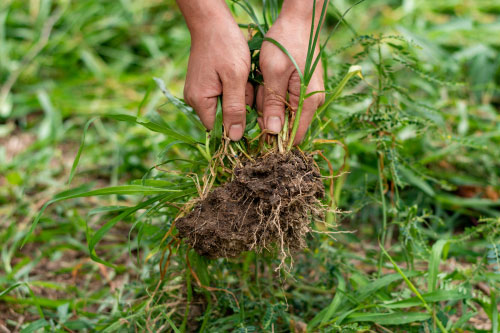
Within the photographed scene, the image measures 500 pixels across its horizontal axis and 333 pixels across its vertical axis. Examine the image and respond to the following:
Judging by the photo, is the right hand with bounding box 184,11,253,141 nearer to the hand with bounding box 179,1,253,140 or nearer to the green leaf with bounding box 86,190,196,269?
the hand with bounding box 179,1,253,140

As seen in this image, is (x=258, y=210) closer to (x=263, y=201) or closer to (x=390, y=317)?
(x=263, y=201)

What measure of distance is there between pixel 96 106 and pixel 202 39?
70.8 inches

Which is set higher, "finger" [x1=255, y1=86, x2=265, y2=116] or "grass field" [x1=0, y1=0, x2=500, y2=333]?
"finger" [x1=255, y1=86, x2=265, y2=116]

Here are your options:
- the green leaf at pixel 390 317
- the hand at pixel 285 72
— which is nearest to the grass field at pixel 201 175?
the green leaf at pixel 390 317

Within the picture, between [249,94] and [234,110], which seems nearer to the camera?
[234,110]

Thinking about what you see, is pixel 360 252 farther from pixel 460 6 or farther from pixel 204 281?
pixel 460 6

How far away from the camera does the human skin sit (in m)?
1.01

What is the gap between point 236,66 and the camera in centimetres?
101

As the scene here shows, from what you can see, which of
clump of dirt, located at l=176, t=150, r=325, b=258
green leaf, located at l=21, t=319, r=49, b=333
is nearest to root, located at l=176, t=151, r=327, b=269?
clump of dirt, located at l=176, t=150, r=325, b=258

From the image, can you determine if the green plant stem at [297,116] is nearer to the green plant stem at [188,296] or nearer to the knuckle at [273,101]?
the knuckle at [273,101]

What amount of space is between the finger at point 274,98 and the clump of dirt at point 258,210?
8 centimetres

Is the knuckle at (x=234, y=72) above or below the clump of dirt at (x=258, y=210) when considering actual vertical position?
above

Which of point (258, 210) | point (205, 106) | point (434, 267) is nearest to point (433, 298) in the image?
point (434, 267)

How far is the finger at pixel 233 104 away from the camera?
1.03 m
